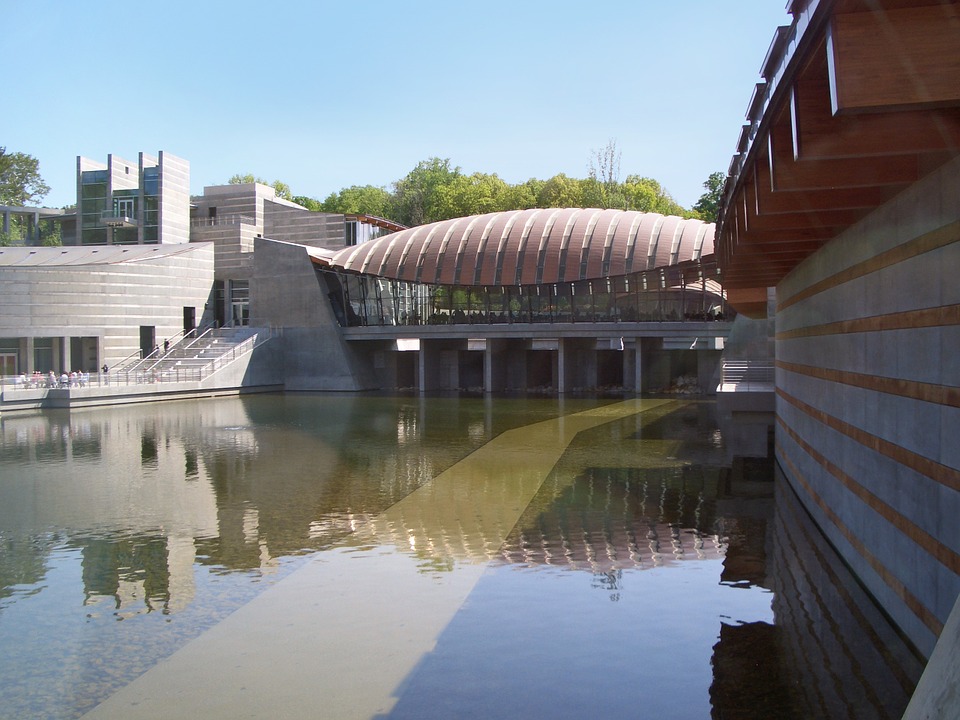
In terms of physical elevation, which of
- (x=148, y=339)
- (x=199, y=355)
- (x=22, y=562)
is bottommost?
(x=22, y=562)

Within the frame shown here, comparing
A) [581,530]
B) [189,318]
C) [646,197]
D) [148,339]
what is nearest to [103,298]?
[148,339]

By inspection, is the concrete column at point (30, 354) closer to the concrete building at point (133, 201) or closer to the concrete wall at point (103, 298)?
the concrete wall at point (103, 298)

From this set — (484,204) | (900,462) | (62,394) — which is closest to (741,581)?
(900,462)

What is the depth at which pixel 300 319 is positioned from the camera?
56.4 meters

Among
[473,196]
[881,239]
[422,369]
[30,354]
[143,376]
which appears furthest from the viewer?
[473,196]

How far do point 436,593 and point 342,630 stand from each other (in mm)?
1613

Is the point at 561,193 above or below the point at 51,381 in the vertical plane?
above

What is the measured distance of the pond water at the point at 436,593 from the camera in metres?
7.86

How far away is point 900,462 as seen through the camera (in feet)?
30.3

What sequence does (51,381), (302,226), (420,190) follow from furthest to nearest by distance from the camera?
1. (420,190)
2. (302,226)
3. (51,381)

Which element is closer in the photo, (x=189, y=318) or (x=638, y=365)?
(x=638, y=365)

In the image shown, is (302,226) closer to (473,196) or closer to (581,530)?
(473,196)

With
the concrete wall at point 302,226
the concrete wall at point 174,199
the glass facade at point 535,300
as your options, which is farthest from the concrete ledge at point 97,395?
the concrete wall at point 174,199

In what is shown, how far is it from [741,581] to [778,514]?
467 cm
